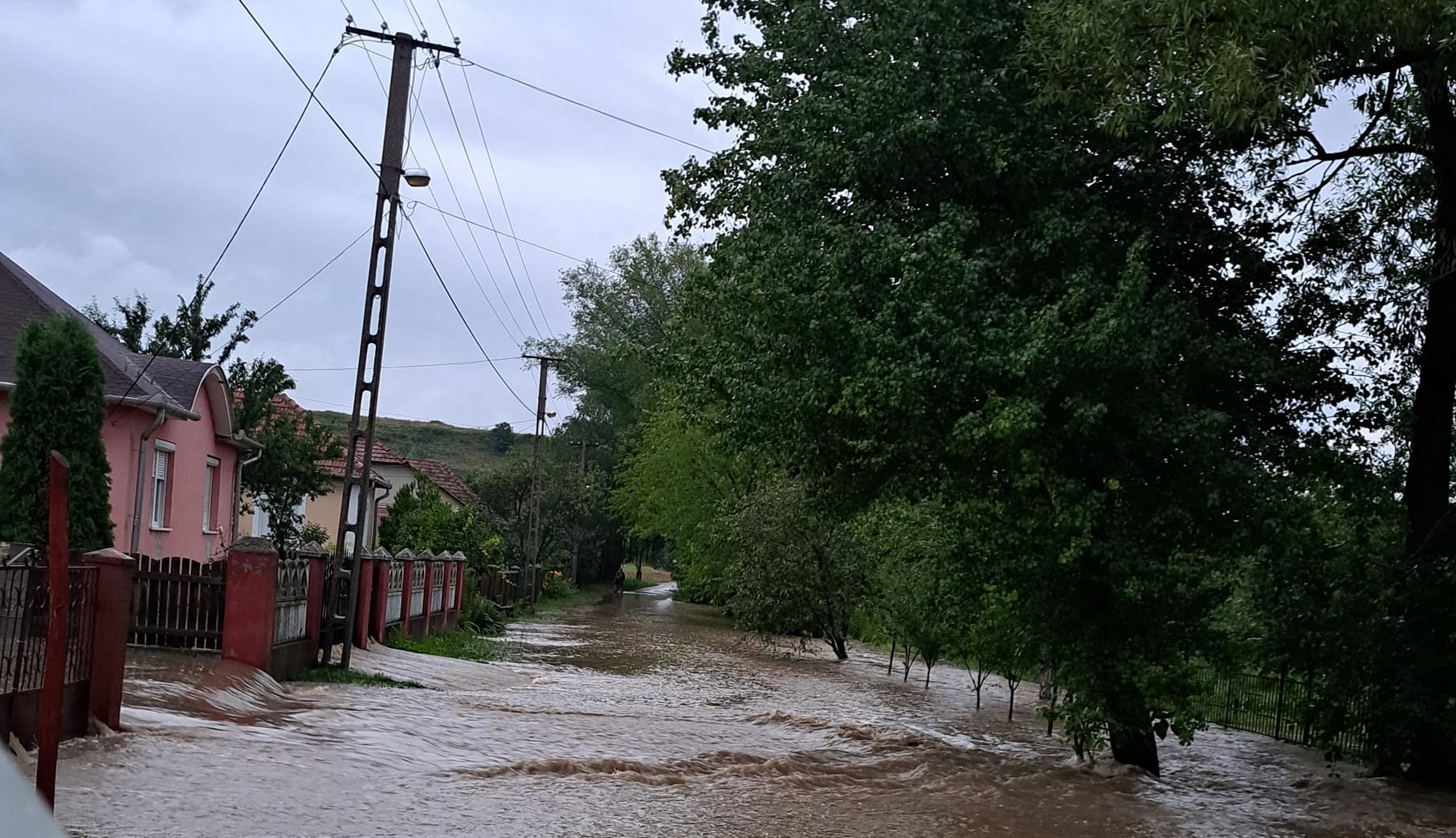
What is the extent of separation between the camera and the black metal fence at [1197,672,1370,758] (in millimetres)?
15539

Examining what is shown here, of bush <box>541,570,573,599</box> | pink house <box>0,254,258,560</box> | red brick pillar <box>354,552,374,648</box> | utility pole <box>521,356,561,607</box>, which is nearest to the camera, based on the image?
red brick pillar <box>354,552,374,648</box>

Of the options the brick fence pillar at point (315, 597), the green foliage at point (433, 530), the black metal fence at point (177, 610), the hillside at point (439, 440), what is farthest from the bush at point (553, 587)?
the hillside at point (439, 440)

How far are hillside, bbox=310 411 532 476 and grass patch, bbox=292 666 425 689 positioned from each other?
431 ft

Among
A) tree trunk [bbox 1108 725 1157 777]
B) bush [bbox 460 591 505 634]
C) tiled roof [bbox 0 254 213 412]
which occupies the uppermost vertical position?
tiled roof [bbox 0 254 213 412]

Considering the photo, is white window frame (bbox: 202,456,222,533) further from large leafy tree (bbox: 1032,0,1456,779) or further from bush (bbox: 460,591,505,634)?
large leafy tree (bbox: 1032,0,1456,779)

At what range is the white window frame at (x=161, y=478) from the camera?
24344mm

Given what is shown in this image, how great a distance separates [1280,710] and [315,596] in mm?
14387

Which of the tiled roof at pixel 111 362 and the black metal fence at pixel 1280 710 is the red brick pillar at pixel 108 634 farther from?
the black metal fence at pixel 1280 710

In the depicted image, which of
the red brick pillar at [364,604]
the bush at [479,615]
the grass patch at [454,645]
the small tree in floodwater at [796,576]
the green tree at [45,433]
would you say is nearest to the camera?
the green tree at [45,433]

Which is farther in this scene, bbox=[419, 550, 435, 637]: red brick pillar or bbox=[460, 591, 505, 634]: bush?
bbox=[460, 591, 505, 634]: bush

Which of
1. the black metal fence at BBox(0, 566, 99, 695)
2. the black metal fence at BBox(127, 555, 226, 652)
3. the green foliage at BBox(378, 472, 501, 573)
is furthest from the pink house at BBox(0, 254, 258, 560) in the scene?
the black metal fence at BBox(0, 566, 99, 695)

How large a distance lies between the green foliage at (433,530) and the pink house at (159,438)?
22.8 ft

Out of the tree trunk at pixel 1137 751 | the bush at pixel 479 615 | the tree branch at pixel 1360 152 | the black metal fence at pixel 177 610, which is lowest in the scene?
the bush at pixel 479 615

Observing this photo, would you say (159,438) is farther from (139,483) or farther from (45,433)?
(45,433)
